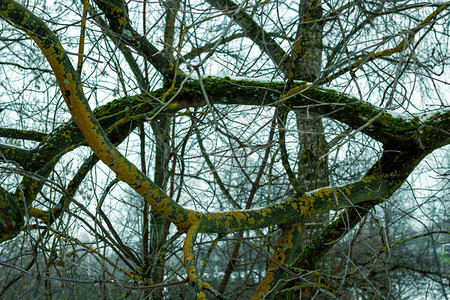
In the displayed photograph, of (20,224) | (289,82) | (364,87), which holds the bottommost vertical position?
(20,224)

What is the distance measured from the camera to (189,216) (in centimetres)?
223

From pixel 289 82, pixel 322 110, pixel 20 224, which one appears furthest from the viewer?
pixel 322 110

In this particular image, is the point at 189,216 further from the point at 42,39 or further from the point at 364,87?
the point at 364,87

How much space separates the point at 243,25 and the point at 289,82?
296cm

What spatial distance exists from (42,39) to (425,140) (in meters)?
2.52

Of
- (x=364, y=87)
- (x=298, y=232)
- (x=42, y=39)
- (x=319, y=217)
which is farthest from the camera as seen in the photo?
(x=364, y=87)

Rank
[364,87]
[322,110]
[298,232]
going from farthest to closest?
1. [364,87]
2. [322,110]
3. [298,232]

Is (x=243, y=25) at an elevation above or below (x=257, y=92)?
above

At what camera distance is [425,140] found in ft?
9.46

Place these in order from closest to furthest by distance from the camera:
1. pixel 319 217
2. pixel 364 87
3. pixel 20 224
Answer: pixel 20 224 < pixel 319 217 < pixel 364 87

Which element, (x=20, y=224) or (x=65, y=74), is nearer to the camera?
(x=65, y=74)

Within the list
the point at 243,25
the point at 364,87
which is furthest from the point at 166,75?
the point at 364,87

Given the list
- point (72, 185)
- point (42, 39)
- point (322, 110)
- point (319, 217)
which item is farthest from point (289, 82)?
point (319, 217)

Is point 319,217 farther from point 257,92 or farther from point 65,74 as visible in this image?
point 65,74
